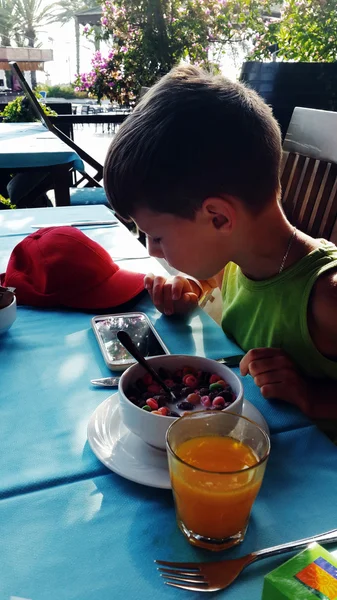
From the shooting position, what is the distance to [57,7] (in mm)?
19922

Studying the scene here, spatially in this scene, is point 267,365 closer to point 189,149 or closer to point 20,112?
point 189,149

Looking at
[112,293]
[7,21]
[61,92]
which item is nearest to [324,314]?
[112,293]

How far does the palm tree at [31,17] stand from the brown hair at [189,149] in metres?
21.4

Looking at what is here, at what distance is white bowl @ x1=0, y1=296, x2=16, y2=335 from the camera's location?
859mm

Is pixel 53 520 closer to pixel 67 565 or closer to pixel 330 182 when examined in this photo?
pixel 67 565

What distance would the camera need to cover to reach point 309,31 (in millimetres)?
3139

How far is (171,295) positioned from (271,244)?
212mm

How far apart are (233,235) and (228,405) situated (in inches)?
13.1

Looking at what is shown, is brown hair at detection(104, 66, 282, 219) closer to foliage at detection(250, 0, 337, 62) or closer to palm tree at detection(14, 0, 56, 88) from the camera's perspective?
foliage at detection(250, 0, 337, 62)

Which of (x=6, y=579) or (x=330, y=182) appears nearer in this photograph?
(x=6, y=579)

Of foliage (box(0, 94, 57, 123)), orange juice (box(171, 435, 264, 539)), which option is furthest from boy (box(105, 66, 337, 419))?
foliage (box(0, 94, 57, 123))

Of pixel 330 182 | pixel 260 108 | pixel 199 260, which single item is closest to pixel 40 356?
pixel 199 260

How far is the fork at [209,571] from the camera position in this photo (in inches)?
16.9

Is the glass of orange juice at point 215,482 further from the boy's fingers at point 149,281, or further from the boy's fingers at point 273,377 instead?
the boy's fingers at point 149,281
